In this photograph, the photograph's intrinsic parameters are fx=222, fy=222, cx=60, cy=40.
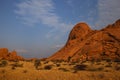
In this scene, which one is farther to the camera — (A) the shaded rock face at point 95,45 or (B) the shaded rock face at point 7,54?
(B) the shaded rock face at point 7,54

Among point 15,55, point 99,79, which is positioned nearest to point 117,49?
point 15,55

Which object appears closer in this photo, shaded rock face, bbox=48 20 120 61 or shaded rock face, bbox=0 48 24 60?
shaded rock face, bbox=48 20 120 61

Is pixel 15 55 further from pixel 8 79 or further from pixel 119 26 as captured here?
pixel 8 79

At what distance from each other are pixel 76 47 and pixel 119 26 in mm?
14985

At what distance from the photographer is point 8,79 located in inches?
624

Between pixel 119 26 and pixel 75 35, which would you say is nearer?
pixel 119 26

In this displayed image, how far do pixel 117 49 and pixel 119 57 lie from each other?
3330 millimetres

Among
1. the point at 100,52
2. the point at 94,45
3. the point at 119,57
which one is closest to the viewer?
the point at 119,57

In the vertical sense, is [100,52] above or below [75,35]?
below

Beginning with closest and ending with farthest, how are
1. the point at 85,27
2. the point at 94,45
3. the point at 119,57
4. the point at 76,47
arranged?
the point at 119,57 < the point at 94,45 < the point at 76,47 < the point at 85,27

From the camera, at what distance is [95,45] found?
63.0 meters

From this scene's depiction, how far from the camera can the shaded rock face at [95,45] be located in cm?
5778

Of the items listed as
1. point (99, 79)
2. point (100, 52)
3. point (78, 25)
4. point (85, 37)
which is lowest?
point (99, 79)

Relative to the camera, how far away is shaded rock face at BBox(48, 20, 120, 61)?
2275 inches
